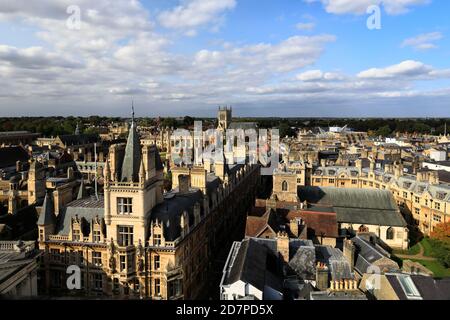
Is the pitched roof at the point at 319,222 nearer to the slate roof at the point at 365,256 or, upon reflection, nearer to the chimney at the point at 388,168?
the slate roof at the point at 365,256

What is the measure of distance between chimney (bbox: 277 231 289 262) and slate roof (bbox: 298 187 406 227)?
24792mm

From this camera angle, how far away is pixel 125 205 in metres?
33.5

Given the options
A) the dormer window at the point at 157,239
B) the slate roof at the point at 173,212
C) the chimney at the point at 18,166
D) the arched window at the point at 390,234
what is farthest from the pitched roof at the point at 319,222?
the chimney at the point at 18,166

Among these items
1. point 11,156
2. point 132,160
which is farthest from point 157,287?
point 11,156

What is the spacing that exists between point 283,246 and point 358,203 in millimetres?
31186

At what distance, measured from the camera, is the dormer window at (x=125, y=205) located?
3338cm

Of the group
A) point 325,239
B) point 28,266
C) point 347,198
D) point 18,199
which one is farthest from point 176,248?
point 18,199

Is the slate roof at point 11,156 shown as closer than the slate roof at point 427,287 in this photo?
No

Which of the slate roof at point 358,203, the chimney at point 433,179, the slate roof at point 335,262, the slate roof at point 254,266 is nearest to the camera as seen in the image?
the slate roof at point 254,266

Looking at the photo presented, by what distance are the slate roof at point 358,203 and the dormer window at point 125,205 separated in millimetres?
35735

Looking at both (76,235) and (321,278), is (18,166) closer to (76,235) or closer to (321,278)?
(76,235)

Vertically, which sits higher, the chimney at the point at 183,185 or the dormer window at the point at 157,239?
the chimney at the point at 183,185

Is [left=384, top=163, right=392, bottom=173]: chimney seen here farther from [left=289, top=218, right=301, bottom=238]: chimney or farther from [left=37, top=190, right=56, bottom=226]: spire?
[left=37, top=190, right=56, bottom=226]: spire
